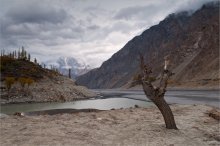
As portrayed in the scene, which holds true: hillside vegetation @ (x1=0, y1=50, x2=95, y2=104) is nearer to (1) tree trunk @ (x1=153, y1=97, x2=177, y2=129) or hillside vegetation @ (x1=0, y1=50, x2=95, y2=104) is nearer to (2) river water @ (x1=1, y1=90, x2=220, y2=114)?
(2) river water @ (x1=1, y1=90, x2=220, y2=114)

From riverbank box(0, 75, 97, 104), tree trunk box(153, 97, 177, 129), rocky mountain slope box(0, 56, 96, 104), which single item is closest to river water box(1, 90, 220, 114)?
riverbank box(0, 75, 97, 104)

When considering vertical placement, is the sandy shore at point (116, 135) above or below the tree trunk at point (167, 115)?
below

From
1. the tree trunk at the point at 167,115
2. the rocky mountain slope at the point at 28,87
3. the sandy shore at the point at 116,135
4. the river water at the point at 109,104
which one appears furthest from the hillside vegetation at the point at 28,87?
the tree trunk at the point at 167,115

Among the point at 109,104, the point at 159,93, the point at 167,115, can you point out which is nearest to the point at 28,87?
the point at 109,104

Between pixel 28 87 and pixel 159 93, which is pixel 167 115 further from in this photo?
pixel 28 87

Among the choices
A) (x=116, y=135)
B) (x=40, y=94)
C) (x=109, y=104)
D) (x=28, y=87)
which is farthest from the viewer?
(x=28, y=87)

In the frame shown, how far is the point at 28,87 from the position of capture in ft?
326

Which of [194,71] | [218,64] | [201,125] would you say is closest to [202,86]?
[218,64]

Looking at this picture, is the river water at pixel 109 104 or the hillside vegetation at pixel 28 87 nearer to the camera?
the river water at pixel 109 104

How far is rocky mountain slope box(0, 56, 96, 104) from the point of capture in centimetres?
9200

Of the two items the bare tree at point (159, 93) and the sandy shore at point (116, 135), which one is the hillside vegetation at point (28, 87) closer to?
the sandy shore at point (116, 135)

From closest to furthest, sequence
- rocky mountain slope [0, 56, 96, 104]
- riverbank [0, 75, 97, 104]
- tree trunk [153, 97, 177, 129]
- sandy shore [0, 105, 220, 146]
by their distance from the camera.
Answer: sandy shore [0, 105, 220, 146], tree trunk [153, 97, 177, 129], riverbank [0, 75, 97, 104], rocky mountain slope [0, 56, 96, 104]

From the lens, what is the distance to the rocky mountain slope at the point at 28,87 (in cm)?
9200

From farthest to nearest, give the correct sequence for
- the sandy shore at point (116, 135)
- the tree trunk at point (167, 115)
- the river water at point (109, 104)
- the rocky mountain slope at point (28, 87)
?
the rocky mountain slope at point (28, 87) → the river water at point (109, 104) → the tree trunk at point (167, 115) → the sandy shore at point (116, 135)
